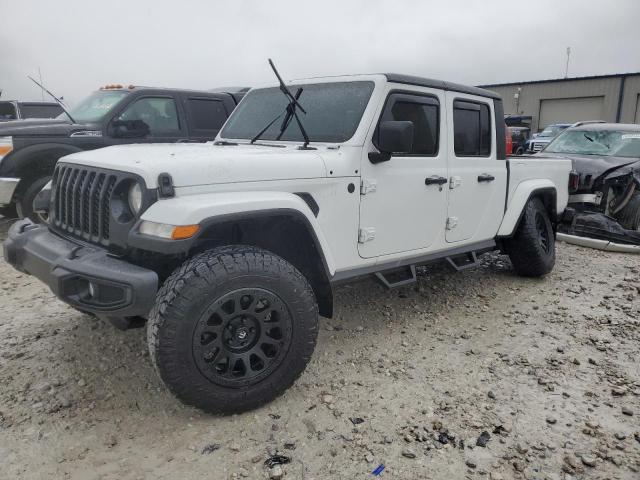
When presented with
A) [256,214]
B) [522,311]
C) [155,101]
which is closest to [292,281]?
[256,214]

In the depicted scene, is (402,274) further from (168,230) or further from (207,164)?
(168,230)

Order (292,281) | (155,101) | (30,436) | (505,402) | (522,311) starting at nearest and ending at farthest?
(30,436)
(292,281)
(505,402)
(522,311)
(155,101)

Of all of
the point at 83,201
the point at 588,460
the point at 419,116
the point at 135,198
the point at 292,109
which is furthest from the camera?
the point at 419,116

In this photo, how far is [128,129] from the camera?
6.12 meters

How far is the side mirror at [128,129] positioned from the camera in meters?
6.10

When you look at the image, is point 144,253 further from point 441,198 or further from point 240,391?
point 441,198

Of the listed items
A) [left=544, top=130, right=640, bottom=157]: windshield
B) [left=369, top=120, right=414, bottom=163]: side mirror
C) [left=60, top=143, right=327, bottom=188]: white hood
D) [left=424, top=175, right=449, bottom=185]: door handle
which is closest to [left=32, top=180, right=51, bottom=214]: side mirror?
[left=60, top=143, right=327, bottom=188]: white hood

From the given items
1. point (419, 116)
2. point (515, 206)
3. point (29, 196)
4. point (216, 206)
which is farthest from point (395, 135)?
point (29, 196)

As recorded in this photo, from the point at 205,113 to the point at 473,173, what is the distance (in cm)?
394

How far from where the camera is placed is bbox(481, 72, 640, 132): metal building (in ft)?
90.1

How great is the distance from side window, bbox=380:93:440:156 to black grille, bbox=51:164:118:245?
182 cm

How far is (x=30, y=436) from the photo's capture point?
2.49 metres

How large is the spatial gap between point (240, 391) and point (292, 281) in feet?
2.06

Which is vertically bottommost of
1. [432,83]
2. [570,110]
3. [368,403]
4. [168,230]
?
[368,403]
